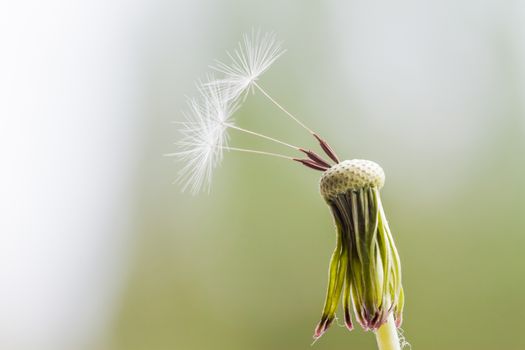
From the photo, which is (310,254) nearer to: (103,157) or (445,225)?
(445,225)

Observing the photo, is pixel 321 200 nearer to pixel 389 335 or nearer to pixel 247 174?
pixel 247 174

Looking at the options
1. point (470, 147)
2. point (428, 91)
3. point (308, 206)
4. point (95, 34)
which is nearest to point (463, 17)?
point (428, 91)

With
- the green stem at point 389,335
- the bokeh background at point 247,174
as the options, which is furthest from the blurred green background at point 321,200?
the green stem at point 389,335

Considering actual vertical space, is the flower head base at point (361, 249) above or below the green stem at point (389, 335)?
above

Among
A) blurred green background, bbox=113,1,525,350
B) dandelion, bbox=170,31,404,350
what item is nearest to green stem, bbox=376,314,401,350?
dandelion, bbox=170,31,404,350

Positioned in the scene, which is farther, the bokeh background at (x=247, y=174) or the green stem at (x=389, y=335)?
the bokeh background at (x=247, y=174)

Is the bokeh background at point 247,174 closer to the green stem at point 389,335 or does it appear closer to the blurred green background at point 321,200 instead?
the blurred green background at point 321,200

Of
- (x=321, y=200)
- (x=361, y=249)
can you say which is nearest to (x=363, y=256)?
(x=361, y=249)
